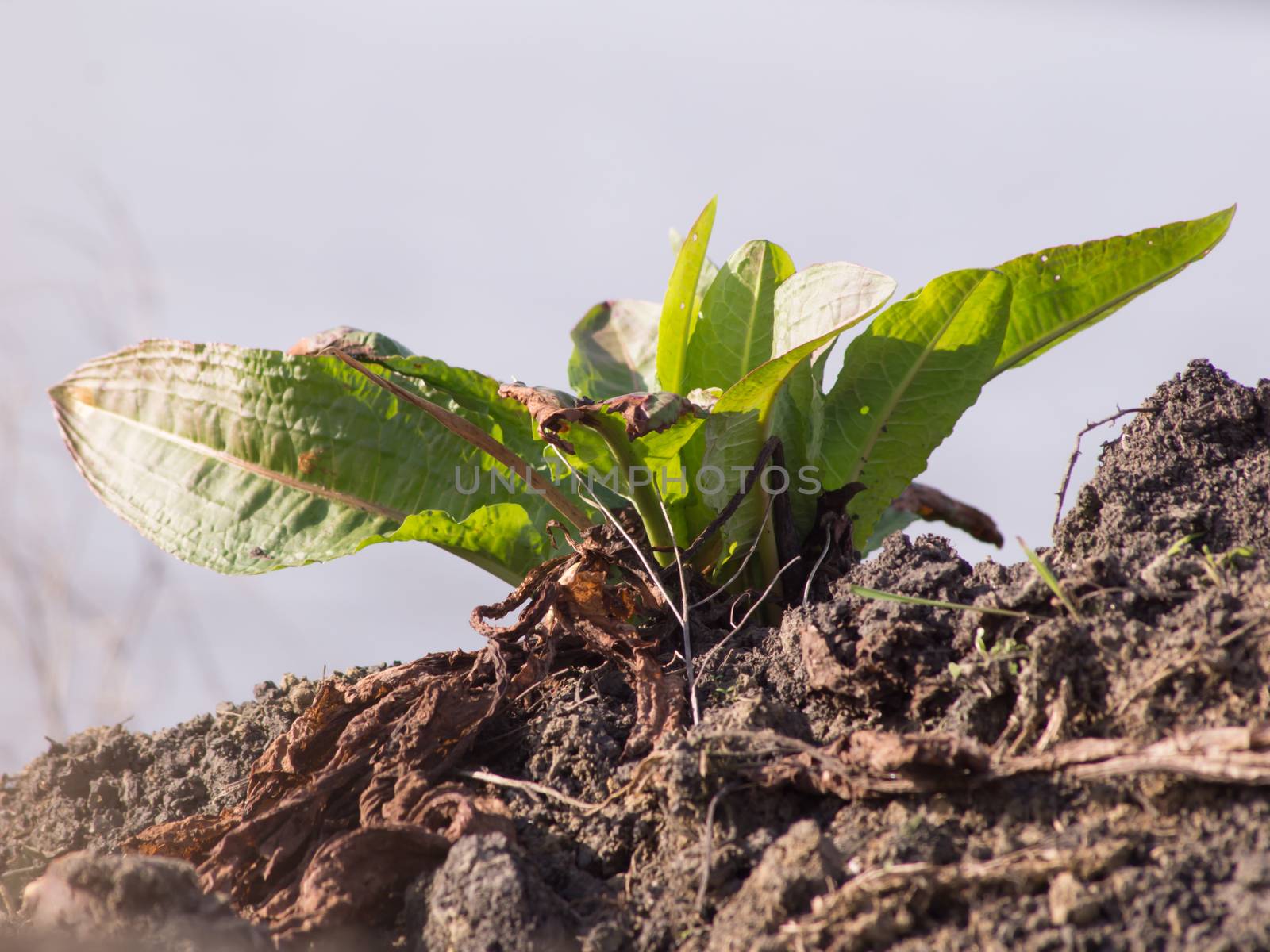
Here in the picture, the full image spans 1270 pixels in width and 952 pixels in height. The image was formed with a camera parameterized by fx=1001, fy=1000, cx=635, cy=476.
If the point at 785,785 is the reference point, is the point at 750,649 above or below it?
above

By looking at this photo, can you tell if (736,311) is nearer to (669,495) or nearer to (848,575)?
(669,495)

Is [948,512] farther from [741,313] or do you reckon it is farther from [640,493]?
[640,493]

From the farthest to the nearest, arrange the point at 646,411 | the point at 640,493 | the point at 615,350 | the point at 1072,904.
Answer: the point at 615,350 < the point at 640,493 < the point at 646,411 < the point at 1072,904

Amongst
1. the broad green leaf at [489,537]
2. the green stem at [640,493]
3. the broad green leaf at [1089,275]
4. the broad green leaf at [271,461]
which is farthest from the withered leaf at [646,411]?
the broad green leaf at [1089,275]

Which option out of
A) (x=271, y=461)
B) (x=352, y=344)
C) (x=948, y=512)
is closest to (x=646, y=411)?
(x=352, y=344)

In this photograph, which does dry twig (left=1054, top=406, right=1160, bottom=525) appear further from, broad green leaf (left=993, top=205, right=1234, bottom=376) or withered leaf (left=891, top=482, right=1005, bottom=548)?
withered leaf (left=891, top=482, right=1005, bottom=548)

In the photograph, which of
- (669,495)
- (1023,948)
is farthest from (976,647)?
(669,495)

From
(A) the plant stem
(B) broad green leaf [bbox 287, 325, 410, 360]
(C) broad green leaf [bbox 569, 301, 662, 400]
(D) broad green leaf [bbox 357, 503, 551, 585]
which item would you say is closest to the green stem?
(A) the plant stem
